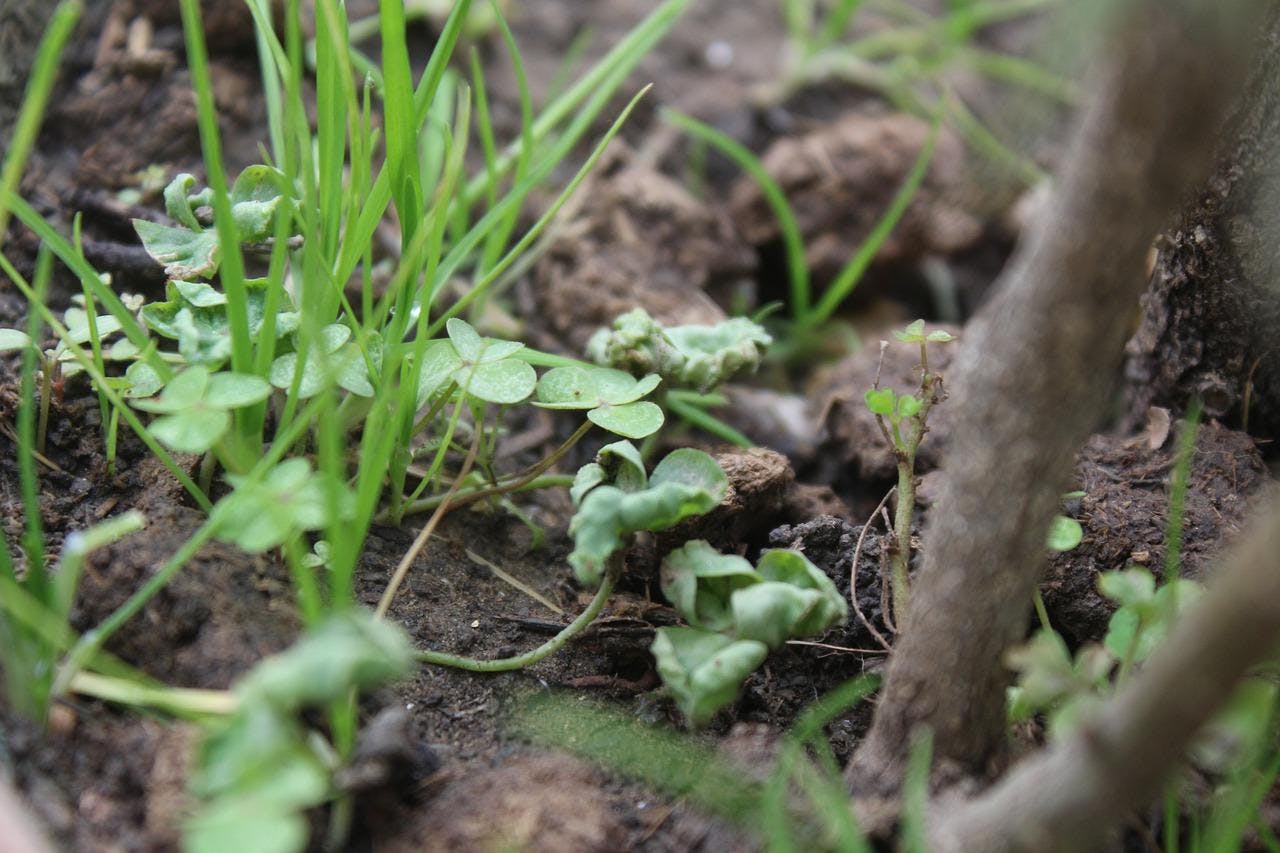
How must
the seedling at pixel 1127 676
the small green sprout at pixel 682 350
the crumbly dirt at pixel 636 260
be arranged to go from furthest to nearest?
the crumbly dirt at pixel 636 260
the small green sprout at pixel 682 350
the seedling at pixel 1127 676

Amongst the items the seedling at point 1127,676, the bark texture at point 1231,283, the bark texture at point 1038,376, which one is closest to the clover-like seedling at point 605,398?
the bark texture at point 1038,376

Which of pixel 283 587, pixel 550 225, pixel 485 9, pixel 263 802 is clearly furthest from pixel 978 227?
pixel 263 802

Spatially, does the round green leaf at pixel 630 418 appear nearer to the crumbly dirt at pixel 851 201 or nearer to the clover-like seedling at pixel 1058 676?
the clover-like seedling at pixel 1058 676

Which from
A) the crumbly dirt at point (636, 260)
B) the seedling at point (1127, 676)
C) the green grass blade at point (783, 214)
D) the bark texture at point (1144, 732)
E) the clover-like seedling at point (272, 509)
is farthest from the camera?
the green grass blade at point (783, 214)

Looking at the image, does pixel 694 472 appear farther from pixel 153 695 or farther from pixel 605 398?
pixel 153 695

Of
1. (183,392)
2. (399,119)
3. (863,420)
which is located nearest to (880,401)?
(863,420)

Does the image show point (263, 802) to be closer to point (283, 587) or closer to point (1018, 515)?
point (283, 587)
